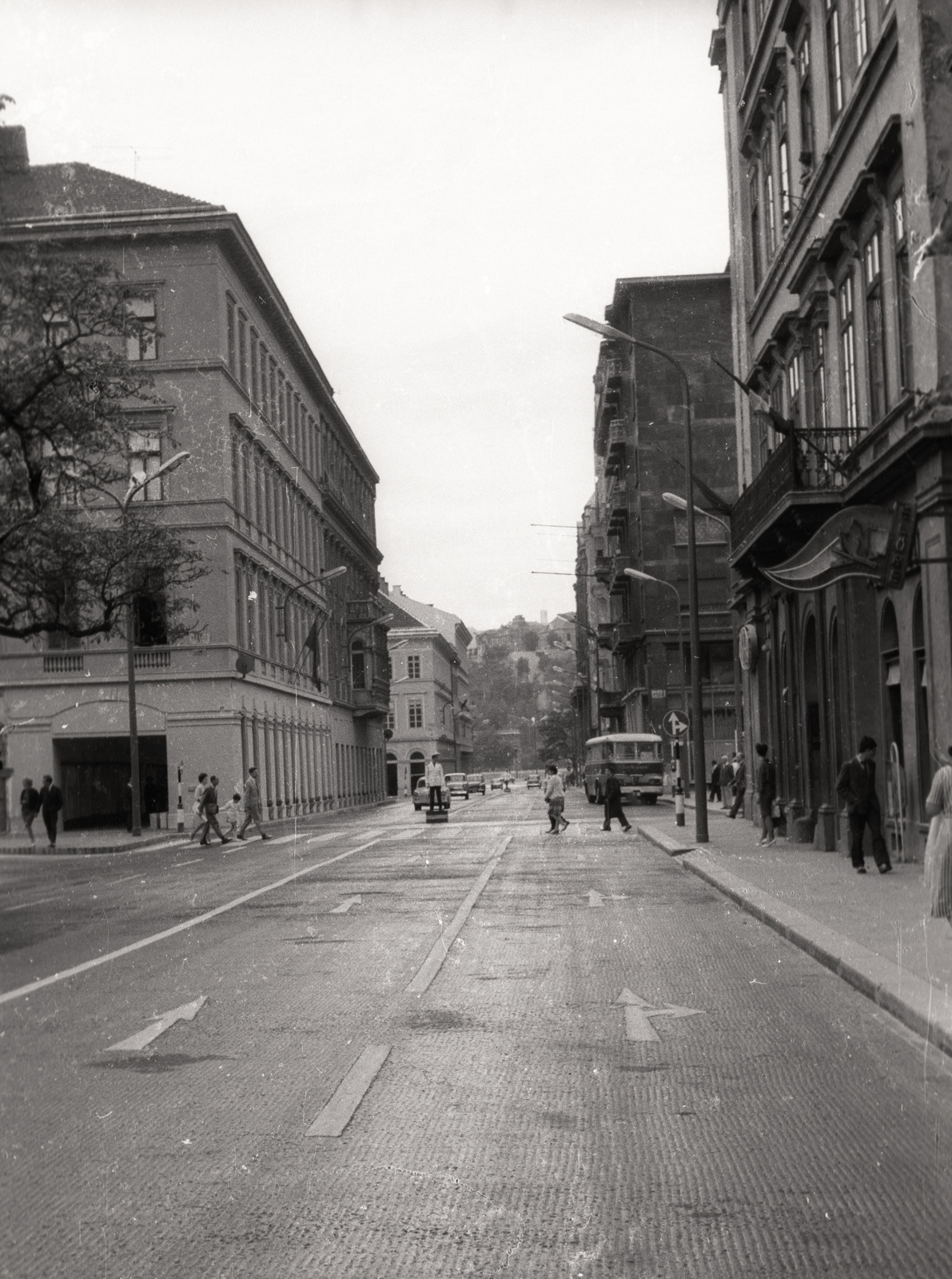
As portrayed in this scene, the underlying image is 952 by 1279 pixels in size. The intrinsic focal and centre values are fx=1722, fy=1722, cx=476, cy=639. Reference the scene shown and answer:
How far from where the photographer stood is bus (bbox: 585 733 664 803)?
64938 mm

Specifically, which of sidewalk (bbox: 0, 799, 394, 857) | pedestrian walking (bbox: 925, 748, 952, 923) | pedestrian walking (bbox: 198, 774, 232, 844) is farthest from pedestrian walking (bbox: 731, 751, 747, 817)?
pedestrian walking (bbox: 925, 748, 952, 923)

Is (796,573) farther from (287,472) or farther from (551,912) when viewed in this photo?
(287,472)

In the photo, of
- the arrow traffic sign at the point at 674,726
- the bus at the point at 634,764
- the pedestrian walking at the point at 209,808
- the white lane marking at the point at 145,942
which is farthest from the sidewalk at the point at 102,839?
the bus at the point at 634,764

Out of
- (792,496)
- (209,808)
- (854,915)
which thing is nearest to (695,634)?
(792,496)

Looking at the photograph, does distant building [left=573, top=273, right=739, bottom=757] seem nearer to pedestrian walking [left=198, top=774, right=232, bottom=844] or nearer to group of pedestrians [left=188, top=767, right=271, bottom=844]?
group of pedestrians [left=188, top=767, right=271, bottom=844]

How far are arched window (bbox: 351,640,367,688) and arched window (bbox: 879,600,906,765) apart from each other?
2463 inches

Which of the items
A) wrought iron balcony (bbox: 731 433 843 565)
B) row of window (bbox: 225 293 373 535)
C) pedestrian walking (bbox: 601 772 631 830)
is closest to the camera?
wrought iron balcony (bbox: 731 433 843 565)

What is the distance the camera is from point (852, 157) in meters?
24.7

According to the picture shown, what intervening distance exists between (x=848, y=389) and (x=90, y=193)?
34979mm

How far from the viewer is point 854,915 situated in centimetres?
1583

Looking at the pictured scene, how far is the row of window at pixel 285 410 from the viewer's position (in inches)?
2160

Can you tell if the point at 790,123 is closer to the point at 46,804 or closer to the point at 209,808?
the point at 209,808

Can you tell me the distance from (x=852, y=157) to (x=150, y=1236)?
21.9 metres

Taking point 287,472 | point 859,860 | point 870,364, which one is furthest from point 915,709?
point 287,472
